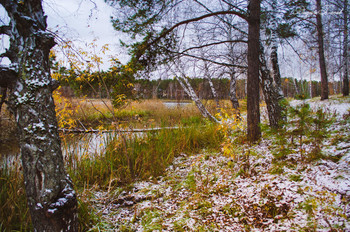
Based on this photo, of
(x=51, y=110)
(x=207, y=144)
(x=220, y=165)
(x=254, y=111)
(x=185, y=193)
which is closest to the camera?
(x=51, y=110)

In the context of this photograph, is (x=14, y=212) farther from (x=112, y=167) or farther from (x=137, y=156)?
(x=137, y=156)

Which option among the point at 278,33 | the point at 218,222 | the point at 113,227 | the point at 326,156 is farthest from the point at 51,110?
the point at 278,33

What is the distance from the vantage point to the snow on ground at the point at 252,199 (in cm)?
176

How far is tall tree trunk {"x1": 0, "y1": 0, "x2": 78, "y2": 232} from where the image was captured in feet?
5.07

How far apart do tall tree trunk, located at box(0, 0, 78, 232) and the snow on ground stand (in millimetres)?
704

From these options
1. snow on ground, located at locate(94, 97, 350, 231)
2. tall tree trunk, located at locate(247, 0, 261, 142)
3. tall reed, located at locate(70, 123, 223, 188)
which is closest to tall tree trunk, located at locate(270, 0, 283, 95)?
tall tree trunk, located at locate(247, 0, 261, 142)

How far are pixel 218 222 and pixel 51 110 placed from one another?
2076 mm

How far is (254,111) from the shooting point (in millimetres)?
3740

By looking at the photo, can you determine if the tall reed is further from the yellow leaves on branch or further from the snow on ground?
the yellow leaves on branch

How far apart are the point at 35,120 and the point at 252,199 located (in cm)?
245

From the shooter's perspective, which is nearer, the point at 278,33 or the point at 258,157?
the point at 258,157

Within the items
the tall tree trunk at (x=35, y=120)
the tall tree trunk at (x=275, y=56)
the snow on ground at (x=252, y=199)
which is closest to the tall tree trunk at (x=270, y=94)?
the tall tree trunk at (x=275, y=56)

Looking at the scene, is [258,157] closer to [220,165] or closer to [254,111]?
[220,165]

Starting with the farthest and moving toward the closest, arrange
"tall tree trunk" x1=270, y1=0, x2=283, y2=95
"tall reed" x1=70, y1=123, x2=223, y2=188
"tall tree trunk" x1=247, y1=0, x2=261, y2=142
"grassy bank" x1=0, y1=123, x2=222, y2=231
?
"tall tree trunk" x1=270, y1=0, x2=283, y2=95, "tall tree trunk" x1=247, y1=0, x2=261, y2=142, "tall reed" x1=70, y1=123, x2=223, y2=188, "grassy bank" x1=0, y1=123, x2=222, y2=231
